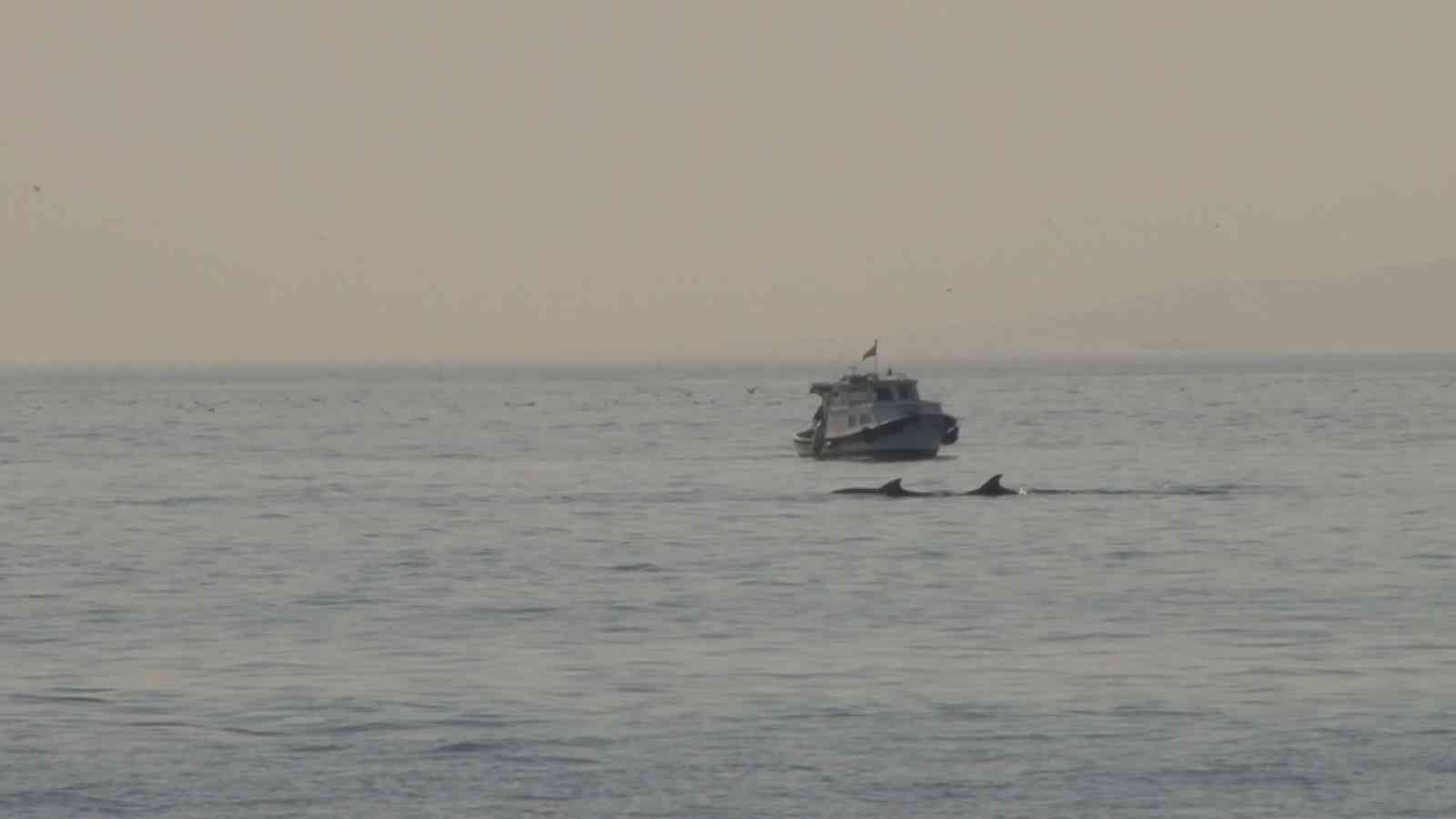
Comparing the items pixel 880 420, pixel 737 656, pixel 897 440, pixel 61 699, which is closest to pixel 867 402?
pixel 880 420

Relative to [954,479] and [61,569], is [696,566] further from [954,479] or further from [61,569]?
[954,479]

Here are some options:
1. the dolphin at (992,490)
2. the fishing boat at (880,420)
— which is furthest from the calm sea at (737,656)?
the fishing boat at (880,420)

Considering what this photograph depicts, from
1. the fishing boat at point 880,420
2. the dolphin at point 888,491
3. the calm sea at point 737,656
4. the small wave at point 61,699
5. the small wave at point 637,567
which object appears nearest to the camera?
the calm sea at point 737,656

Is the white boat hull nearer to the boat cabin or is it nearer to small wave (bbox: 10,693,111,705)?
the boat cabin

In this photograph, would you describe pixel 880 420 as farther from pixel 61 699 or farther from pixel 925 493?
pixel 61 699

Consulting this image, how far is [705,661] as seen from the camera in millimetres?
43062

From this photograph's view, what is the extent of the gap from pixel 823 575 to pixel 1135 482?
45.1 metres

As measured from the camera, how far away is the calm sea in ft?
104

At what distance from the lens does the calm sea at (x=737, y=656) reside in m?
31.6

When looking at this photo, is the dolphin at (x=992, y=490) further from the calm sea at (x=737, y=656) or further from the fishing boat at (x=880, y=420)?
the fishing boat at (x=880, y=420)

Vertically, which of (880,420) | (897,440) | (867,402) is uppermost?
(867,402)

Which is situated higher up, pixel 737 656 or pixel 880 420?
pixel 880 420

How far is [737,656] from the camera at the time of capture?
144 feet

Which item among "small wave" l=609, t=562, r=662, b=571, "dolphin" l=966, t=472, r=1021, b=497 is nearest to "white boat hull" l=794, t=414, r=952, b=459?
"dolphin" l=966, t=472, r=1021, b=497
